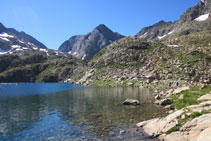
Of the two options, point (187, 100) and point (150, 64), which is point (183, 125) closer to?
point (187, 100)

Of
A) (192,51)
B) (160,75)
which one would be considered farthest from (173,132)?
(192,51)

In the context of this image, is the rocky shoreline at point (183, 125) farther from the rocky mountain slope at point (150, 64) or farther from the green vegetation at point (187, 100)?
the rocky mountain slope at point (150, 64)

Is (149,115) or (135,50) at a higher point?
(135,50)

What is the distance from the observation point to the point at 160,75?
99.3 m

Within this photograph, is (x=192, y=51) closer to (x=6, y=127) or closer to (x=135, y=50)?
(x=135, y=50)

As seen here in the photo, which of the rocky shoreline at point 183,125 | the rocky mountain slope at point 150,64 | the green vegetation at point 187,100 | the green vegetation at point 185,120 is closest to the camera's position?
the rocky shoreline at point 183,125

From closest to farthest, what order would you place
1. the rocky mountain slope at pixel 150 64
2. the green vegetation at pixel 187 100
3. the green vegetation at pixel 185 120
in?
the green vegetation at pixel 185 120
the green vegetation at pixel 187 100
the rocky mountain slope at pixel 150 64

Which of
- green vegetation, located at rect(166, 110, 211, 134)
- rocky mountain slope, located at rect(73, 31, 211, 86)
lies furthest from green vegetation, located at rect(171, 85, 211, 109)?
rocky mountain slope, located at rect(73, 31, 211, 86)

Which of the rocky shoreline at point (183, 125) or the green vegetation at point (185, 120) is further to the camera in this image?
the green vegetation at point (185, 120)

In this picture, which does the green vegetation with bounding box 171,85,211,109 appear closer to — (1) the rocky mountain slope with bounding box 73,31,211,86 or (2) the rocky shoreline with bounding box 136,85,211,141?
(2) the rocky shoreline with bounding box 136,85,211,141

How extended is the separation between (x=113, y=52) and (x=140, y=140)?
147331 mm

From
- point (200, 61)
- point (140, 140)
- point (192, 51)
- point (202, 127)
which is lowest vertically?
Result: point (140, 140)

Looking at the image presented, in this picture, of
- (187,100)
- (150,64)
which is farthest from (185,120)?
(150,64)

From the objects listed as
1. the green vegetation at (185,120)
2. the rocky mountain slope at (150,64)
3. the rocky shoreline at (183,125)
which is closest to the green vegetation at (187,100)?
the rocky shoreline at (183,125)
